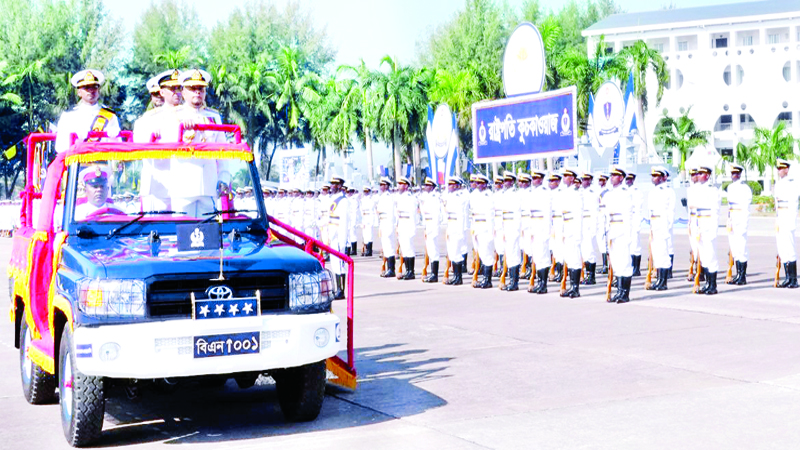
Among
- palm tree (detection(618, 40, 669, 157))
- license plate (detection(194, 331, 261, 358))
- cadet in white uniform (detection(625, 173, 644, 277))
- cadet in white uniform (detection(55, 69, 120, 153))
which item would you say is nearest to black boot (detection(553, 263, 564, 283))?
cadet in white uniform (detection(625, 173, 644, 277))

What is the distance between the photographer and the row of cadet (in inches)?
664

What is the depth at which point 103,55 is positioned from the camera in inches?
3022

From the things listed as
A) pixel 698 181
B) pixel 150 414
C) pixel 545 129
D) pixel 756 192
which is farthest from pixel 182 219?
pixel 756 192

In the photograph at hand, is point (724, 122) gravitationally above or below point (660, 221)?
above

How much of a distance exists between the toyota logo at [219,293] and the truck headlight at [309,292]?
0.42 meters

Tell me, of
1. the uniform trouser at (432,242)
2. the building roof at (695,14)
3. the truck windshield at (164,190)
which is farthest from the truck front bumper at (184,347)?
the building roof at (695,14)

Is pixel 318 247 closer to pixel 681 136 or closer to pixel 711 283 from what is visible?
pixel 711 283

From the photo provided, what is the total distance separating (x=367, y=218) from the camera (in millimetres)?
29406

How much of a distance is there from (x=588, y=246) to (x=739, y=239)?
246 centimetres

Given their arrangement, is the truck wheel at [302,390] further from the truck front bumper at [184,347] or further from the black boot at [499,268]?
the black boot at [499,268]

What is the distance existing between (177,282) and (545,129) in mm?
15801

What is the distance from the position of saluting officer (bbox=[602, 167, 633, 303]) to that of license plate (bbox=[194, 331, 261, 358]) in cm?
969

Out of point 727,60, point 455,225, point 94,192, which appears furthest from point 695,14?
point 94,192

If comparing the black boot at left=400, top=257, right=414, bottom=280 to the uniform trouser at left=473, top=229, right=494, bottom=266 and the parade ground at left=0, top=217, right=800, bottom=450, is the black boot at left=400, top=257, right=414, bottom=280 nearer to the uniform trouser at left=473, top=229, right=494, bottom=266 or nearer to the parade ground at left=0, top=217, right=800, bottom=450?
the uniform trouser at left=473, top=229, right=494, bottom=266
